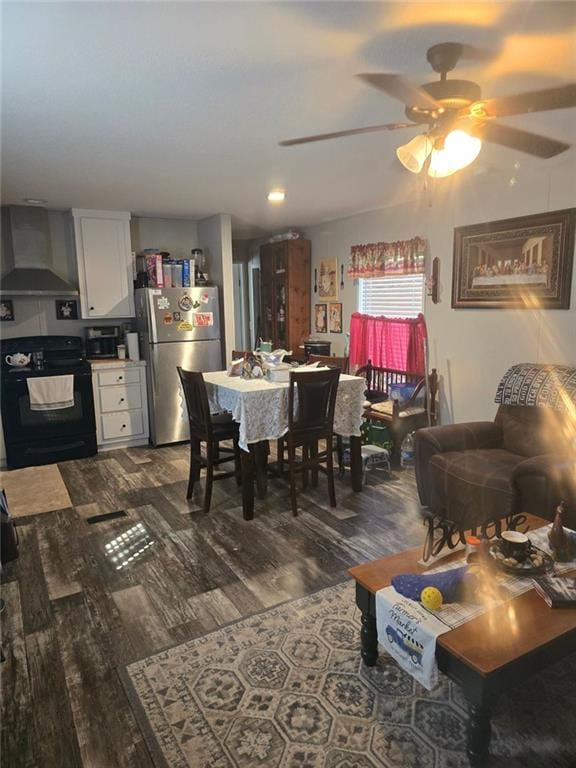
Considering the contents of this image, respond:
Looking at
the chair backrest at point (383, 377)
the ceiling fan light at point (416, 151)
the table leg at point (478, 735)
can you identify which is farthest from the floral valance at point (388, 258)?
the table leg at point (478, 735)

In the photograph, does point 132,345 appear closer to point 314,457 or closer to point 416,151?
point 314,457

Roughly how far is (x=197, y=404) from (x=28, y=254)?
261cm

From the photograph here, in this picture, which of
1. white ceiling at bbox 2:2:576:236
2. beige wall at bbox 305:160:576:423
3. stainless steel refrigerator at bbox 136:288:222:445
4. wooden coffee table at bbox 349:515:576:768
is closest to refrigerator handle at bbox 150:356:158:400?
stainless steel refrigerator at bbox 136:288:222:445

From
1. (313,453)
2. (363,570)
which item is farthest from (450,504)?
(363,570)

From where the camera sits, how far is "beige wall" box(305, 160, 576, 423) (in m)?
3.38

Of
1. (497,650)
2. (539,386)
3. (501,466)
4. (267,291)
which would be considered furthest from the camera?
(267,291)

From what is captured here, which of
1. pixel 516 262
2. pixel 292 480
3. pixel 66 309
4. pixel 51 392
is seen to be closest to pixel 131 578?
pixel 292 480

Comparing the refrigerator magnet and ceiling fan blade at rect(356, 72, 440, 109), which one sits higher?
ceiling fan blade at rect(356, 72, 440, 109)

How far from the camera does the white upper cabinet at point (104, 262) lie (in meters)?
4.70

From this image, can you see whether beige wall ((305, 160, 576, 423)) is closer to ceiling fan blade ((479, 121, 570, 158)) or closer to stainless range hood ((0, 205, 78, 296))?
ceiling fan blade ((479, 121, 570, 158))

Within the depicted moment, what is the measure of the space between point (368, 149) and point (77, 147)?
67.2 inches

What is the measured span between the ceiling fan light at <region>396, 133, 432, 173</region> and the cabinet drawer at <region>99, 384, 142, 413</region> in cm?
371

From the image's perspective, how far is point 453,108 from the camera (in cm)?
177

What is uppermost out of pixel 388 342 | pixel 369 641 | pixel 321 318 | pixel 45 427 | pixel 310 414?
pixel 321 318
